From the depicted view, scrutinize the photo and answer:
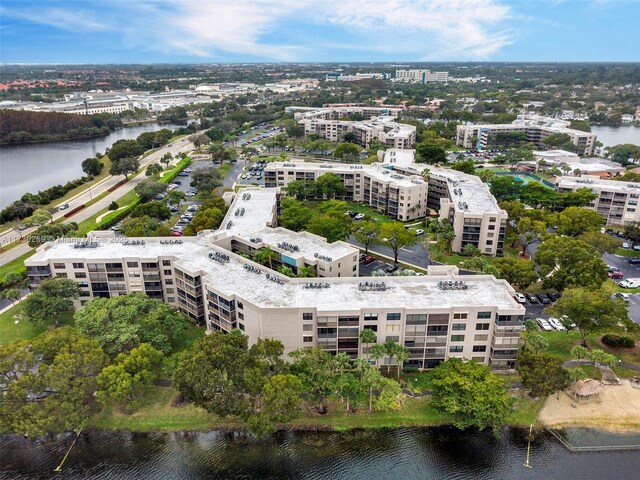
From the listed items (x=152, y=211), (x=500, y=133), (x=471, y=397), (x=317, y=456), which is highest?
(x=500, y=133)

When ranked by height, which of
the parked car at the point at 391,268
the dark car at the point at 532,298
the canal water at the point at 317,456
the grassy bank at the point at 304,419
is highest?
the parked car at the point at 391,268

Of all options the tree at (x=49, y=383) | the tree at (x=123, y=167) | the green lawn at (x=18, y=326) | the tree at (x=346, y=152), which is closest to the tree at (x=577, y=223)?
the tree at (x=346, y=152)

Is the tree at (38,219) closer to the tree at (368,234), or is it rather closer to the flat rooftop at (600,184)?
the tree at (368,234)

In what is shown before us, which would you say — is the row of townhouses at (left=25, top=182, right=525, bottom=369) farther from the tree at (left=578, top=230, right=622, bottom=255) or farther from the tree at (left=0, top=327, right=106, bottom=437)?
the tree at (left=578, top=230, right=622, bottom=255)

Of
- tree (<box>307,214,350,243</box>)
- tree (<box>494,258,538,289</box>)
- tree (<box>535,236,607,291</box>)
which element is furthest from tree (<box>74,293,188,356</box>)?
tree (<box>535,236,607,291</box>)

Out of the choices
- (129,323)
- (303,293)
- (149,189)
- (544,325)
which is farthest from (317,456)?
(149,189)

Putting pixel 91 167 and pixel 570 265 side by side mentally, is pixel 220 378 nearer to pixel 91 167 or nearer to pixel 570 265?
pixel 570 265
